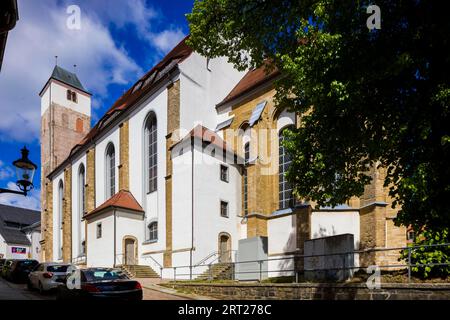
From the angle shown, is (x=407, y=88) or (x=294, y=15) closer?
(x=407, y=88)

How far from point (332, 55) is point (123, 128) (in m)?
22.3

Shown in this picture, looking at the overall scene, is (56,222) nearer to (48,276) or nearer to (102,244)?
(102,244)

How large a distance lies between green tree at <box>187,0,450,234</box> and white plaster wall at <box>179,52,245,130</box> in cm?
1424

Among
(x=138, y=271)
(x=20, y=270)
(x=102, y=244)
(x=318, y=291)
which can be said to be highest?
(x=318, y=291)

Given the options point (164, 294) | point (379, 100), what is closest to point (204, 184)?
point (164, 294)

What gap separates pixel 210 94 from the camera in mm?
27438

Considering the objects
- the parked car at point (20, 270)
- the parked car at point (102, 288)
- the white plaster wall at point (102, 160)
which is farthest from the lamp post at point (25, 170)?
the white plaster wall at point (102, 160)

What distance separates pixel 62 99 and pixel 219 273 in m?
35.1

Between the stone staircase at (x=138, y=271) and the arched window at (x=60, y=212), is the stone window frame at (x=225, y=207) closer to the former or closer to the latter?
the stone staircase at (x=138, y=271)

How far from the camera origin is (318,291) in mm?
11031

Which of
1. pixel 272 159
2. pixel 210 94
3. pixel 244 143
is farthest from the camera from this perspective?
pixel 210 94
